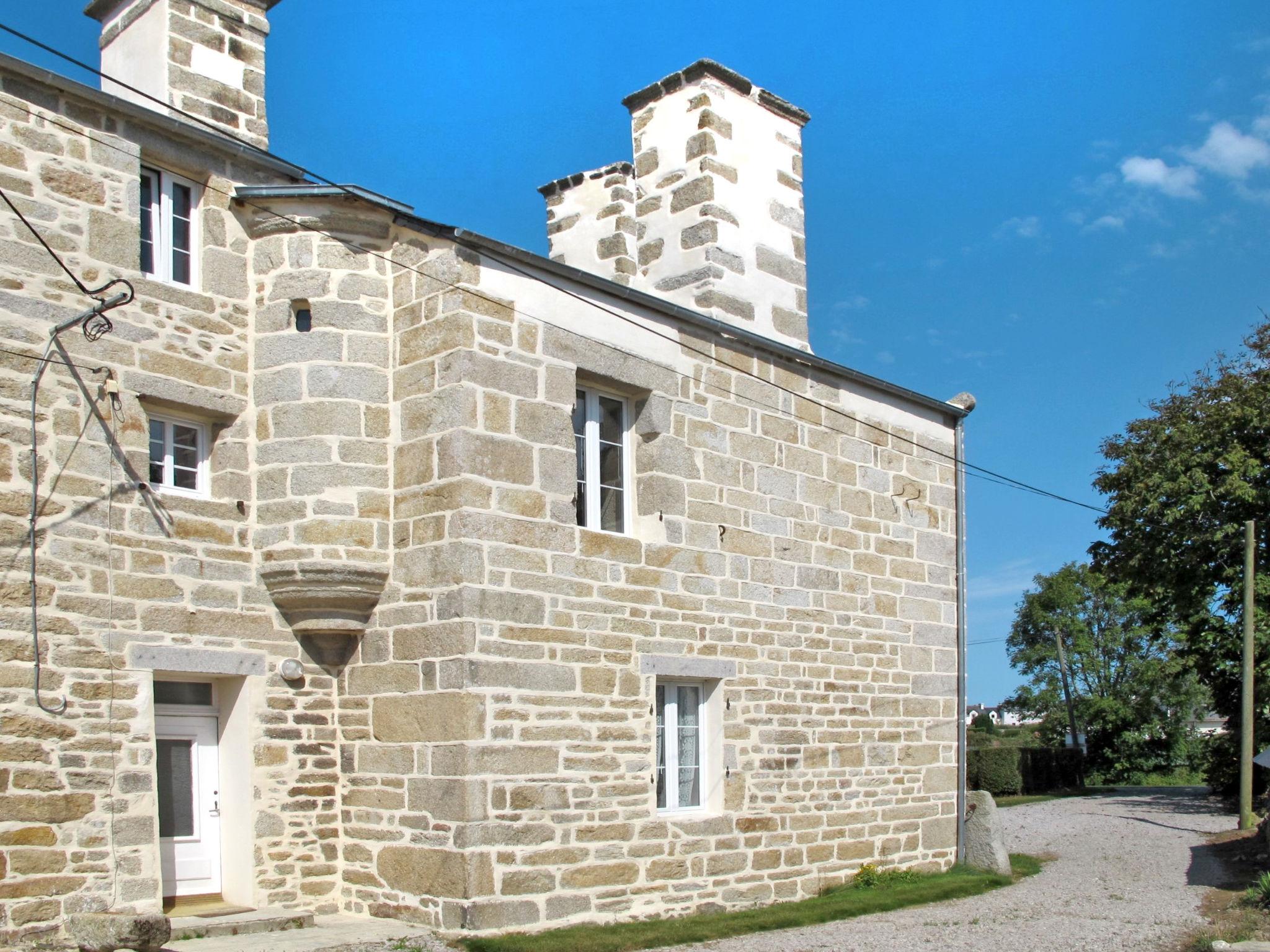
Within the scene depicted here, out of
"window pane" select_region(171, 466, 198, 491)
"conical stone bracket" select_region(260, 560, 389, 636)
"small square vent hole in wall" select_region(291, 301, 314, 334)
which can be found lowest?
"conical stone bracket" select_region(260, 560, 389, 636)

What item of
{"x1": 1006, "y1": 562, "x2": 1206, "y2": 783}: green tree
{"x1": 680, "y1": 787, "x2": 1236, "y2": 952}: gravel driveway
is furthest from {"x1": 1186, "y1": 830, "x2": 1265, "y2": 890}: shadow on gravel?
{"x1": 1006, "y1": 562, "x2": 1206, "y2": 783}: green tree

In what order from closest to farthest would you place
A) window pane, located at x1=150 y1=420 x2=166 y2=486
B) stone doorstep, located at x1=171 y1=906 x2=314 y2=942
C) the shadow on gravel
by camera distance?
stone doorstep, located at x1=171 y1=906 x2=314 y2=942 → window pane, located at x1=150 y1=420 x2=166 y2=486 → the shadow on gravel

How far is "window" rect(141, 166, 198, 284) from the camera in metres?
9.54

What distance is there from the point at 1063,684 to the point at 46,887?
43710mm

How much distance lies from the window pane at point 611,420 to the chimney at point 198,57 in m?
3.39

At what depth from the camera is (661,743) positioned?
1088 centimetres

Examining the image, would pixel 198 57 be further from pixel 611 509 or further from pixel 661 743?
pixel 661 743

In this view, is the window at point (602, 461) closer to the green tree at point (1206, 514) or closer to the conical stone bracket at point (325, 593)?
the conical stone bracket at point (325, 593)

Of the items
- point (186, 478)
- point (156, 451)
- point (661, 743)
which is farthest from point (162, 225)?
point (661, 743)

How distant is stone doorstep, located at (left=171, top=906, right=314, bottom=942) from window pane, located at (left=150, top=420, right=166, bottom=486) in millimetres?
2870

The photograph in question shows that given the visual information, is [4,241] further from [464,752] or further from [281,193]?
[464,752]

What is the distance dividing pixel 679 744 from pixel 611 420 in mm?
2642

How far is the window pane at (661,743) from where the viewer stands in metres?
10.8

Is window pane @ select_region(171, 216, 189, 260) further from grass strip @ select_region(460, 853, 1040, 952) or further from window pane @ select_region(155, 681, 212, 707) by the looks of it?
grass strip @ select_region(460, 853, 1040, 952)
